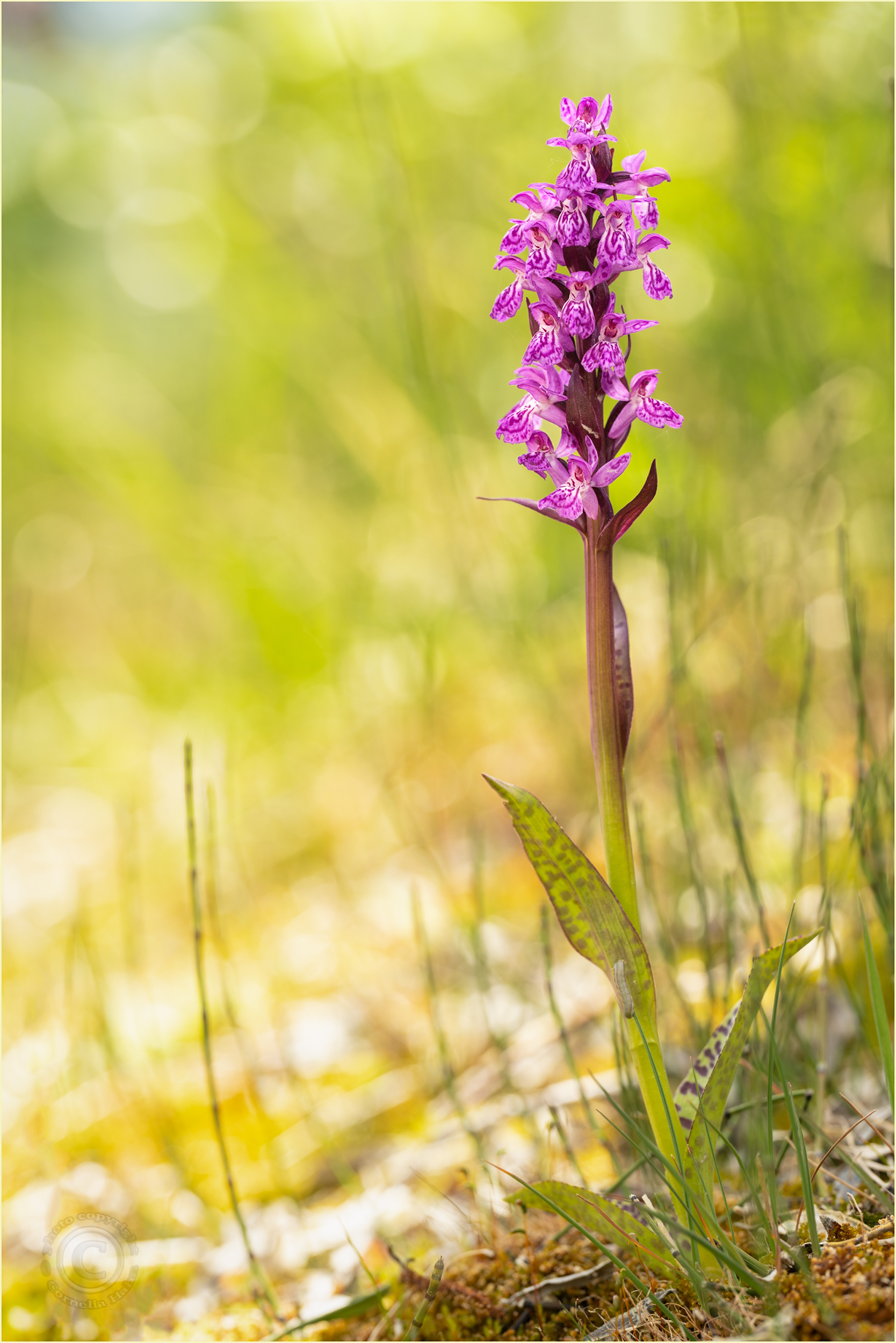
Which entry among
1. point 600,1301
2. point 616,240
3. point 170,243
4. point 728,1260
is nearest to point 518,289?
point 616,240

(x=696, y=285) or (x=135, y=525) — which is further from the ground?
(x=696, y=285)

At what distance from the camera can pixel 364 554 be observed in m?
4.39

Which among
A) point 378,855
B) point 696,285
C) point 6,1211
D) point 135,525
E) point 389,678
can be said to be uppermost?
point 696,285

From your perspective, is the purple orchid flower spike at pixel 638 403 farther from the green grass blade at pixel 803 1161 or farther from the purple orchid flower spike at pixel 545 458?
the green grass blade at pixel 803 1161

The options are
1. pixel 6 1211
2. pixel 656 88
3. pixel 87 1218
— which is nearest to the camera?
pixel 87 1218

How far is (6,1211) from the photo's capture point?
1.93 metres

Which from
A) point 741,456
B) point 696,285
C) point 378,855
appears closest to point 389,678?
point 378,855

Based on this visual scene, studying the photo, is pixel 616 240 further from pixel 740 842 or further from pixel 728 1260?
pixel 728 1260

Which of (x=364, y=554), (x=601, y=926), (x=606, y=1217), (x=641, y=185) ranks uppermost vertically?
(x=364, y=554)

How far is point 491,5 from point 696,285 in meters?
2.71

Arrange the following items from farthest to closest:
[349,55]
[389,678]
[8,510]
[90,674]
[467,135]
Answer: [8,510] < [90,674] < [467,135] < [389,678] < [349,55]

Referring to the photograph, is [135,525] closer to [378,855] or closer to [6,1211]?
[378,855]

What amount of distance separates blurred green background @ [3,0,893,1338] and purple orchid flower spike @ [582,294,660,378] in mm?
552

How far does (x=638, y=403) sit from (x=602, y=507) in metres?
0.13
